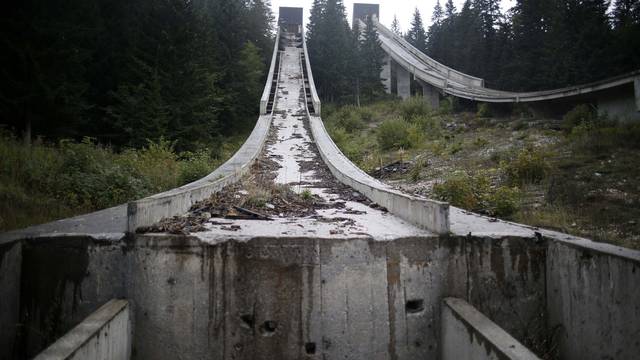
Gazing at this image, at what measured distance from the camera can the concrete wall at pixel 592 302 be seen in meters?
3.29

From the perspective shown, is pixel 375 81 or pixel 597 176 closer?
pixel 597 176

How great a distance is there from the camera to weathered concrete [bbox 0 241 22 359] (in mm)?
3936

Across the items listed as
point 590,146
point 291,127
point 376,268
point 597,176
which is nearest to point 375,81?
point 291,127

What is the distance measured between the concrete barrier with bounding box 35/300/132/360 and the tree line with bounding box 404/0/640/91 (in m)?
26.6

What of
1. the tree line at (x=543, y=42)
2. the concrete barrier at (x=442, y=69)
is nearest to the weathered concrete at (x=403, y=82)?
the concrete barrier at (x=442, y=69)

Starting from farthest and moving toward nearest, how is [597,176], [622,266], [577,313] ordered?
[597,176] < [577,313] < [622,266]

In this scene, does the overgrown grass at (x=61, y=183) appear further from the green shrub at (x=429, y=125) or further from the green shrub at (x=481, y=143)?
the green shrub at (x=429, y=125)

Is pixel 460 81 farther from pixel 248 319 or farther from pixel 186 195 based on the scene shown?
pixel 248 319

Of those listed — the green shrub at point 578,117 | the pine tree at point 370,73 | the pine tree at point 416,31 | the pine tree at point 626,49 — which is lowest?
the green shrub at point 578,117

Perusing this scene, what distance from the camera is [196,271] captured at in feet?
13.5

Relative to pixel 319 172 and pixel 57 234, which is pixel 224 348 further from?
pixel 319 172

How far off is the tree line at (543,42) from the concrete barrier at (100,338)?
87.3ft

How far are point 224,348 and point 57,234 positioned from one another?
228cm

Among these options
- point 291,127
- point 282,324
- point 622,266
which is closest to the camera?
point 622,266
